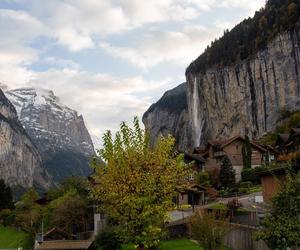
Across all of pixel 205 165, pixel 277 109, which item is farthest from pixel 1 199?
pixel 277 109

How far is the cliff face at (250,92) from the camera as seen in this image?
122 m

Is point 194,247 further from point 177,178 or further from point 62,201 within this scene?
point 62,201

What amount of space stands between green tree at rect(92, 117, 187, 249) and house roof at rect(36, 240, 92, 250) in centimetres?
2769

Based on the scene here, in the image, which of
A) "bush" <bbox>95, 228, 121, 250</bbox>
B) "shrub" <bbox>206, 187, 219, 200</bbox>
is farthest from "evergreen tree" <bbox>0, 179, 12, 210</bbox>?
"bush" <bbox>95, 228, 121, 250</bbox>

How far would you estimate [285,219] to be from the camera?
2236cm

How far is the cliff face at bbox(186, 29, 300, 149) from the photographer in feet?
399

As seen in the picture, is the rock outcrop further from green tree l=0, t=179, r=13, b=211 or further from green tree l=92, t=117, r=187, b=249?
green tree l=92, t=117, r=187, b=249

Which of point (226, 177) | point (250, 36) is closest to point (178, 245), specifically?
point (226, 177)

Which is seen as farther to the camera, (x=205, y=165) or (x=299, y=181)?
(x=205, y=165)

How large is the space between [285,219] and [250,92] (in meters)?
115

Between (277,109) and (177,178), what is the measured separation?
101m

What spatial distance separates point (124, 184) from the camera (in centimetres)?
2372

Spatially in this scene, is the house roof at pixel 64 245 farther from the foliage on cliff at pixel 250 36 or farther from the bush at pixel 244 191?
the foliage on cliff at pixel 250 36

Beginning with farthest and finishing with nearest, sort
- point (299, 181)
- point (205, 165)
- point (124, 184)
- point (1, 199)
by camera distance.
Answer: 1. point (1, 199)
2. point (205, 165)
3. point (124, 184)
4. point (299, 181)
